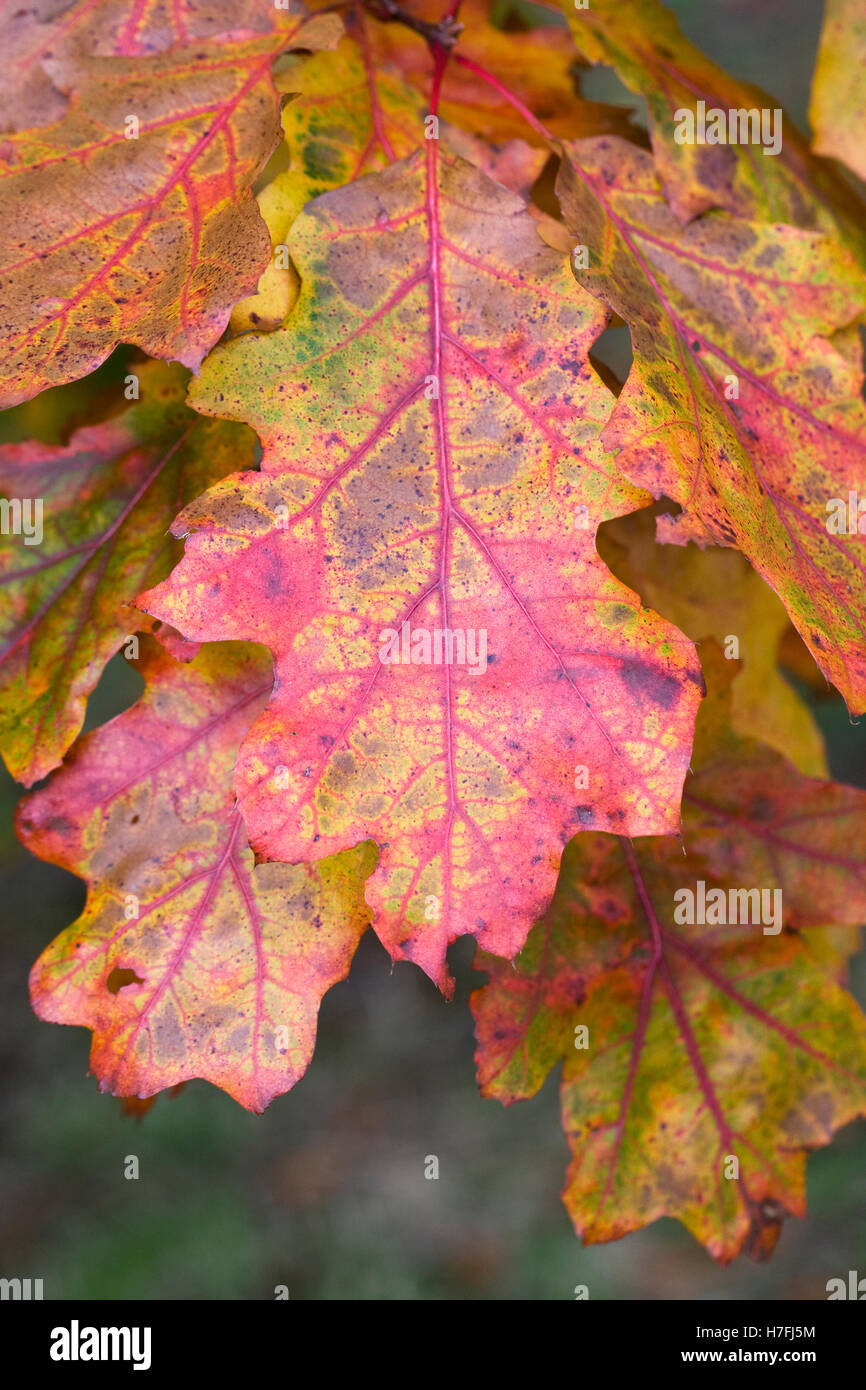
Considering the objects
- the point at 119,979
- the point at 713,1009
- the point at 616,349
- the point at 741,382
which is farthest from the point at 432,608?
the point at 616,349

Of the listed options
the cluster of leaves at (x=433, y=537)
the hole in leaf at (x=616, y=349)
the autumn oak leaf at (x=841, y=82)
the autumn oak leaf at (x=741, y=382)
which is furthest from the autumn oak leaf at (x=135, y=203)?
the hole in leaf at (x=616, y=349)

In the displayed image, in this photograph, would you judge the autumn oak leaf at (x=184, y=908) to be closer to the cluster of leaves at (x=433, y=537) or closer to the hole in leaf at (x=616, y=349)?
the cluster of leaves at (x=433, y=537)

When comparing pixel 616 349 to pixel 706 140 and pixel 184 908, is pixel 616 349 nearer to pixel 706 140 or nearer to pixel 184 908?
pixel 706 140

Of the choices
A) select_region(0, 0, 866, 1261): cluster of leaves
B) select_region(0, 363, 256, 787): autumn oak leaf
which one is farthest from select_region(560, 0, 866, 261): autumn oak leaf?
select_region(0, 363, 256, 787): autumn oak leaf

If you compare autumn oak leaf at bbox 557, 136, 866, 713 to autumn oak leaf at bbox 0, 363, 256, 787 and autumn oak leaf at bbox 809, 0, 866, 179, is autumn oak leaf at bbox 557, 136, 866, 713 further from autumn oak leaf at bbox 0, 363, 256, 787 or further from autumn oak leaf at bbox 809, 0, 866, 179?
autumn oak leaf at bbox 0, 363, 256, 787

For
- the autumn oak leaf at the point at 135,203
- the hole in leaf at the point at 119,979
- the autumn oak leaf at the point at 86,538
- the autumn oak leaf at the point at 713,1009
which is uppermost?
the autumn oak leaf at the point at 135,203

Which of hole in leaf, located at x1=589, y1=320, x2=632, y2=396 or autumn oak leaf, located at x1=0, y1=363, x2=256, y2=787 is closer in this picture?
autumn oak leaf, located at x1=0, y1=363, x2=256, y2=787
